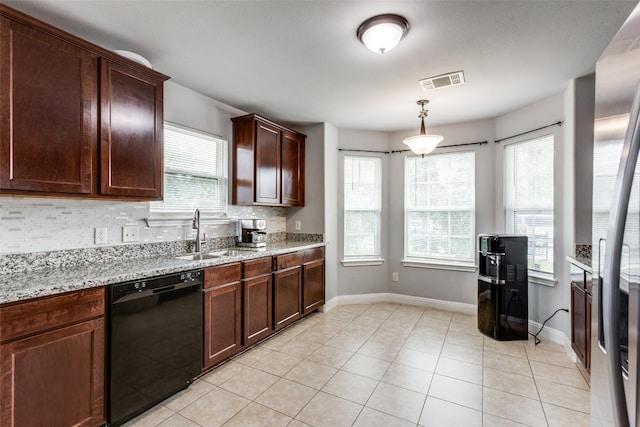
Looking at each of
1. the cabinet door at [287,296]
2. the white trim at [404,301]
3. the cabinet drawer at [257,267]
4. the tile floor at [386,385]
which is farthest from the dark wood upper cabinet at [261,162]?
the white trim at [404,301]

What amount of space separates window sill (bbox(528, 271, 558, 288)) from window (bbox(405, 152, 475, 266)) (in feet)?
2.34

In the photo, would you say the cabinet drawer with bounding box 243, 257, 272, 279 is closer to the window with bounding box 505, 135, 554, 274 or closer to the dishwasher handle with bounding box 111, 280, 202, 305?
the dishwasher handle with bounding box 111, 280, 202, 305

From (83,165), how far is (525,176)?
4202 millimetres

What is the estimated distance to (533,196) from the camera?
3.44m

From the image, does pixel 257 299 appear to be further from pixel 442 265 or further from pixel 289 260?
pixel 442 265

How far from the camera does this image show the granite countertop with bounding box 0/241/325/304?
1490 millimetres

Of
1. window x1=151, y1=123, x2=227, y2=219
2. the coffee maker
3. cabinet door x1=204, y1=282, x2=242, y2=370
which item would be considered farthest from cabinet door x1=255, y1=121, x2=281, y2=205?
cabinet door x1=204, y1=282, x2=242, y2=370

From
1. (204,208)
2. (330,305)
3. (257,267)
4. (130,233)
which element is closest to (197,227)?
(204,208)

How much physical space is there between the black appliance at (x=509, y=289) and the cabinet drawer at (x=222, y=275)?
2.61m

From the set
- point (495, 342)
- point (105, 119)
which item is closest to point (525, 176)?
point (495, 342)

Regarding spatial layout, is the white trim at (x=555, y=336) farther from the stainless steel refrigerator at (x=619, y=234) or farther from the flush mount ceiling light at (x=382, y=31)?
the flush mount ceiling light at (x=382, y=31)

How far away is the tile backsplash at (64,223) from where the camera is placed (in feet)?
6.04

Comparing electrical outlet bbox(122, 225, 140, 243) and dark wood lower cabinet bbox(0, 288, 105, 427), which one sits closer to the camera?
dark wood lower cabinet bbox(0, 288, 105, 427)

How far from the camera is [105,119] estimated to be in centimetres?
198
